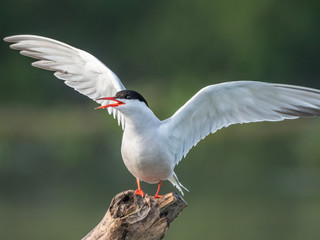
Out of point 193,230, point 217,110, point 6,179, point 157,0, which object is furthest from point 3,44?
point 217,110

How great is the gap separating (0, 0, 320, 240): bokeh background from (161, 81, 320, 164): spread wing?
3532mm

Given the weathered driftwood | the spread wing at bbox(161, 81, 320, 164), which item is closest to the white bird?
the spread wing at bbox(161, 81, 320, 164)

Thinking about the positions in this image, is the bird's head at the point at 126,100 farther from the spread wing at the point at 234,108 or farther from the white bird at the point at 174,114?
the spread wing at the point at 234,108

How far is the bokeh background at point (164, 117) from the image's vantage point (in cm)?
884

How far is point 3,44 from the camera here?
1625 cm

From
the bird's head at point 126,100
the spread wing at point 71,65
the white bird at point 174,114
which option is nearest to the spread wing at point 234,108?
the white bird at point 174,114

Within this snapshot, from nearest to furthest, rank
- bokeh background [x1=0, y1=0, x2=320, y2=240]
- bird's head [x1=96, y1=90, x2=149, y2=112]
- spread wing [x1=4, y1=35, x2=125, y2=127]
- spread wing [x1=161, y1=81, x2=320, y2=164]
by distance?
bird's head [x1=96, y1=90, x2=149, y2=112], spread wing [x1=161, y1=81, x2=320, y2=164], spread wing [x1=4, y1=35, x2=125, y2=127], bokeh background [x1=0, y1=0, x2=320, y2=240]

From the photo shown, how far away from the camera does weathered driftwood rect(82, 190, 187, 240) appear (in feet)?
12.7

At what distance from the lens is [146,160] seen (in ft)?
14.6

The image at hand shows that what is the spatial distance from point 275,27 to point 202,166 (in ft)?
22.2

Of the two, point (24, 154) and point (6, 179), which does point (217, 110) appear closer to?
point (6, 179)

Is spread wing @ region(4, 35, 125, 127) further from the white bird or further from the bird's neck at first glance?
Result: the bird's neck

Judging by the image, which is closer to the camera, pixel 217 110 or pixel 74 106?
pixel 217 110

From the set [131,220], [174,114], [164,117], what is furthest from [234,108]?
[164,117]
